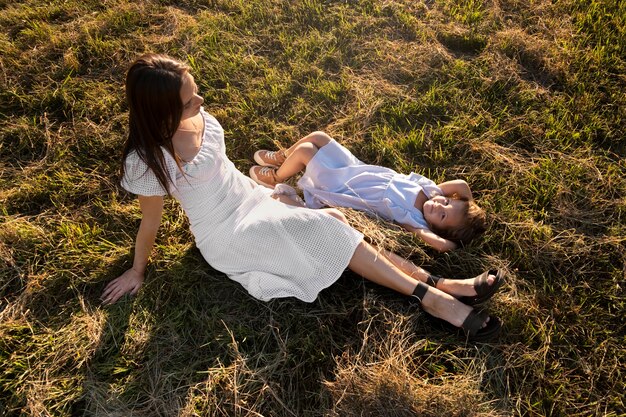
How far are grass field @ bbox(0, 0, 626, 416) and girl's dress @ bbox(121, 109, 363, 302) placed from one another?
0.21 metres

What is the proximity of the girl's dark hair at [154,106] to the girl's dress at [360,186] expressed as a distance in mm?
1318

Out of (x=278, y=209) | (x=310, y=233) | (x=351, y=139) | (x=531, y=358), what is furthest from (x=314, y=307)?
(x=351, y=139)

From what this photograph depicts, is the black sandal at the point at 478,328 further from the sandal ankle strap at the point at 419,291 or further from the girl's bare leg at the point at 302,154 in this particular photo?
the girl's bare leg at the point at 302,154

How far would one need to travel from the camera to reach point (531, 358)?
2771 millimetres

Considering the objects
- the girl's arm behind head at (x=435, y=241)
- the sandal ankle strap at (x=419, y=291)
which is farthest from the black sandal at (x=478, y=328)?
the girl's arm behind head at (x=435, y=241)

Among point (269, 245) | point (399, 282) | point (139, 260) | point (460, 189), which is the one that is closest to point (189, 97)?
point (269, 245)

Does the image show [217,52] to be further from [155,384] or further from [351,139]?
[155,384]

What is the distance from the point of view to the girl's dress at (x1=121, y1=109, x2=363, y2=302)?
2848 mm

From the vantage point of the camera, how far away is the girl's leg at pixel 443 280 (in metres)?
2.92

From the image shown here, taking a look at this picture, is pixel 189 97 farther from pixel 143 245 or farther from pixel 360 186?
pixel 360 186

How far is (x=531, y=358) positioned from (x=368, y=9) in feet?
12.9

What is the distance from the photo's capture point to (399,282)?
2.91 m

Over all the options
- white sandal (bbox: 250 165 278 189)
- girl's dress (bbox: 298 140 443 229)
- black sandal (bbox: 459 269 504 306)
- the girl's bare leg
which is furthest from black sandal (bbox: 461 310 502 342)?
white sandal (bbox: 250 165 278 189)

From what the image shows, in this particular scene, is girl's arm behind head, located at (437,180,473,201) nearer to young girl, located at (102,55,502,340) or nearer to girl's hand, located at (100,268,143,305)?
young girl, located at (102,55,502,340)
